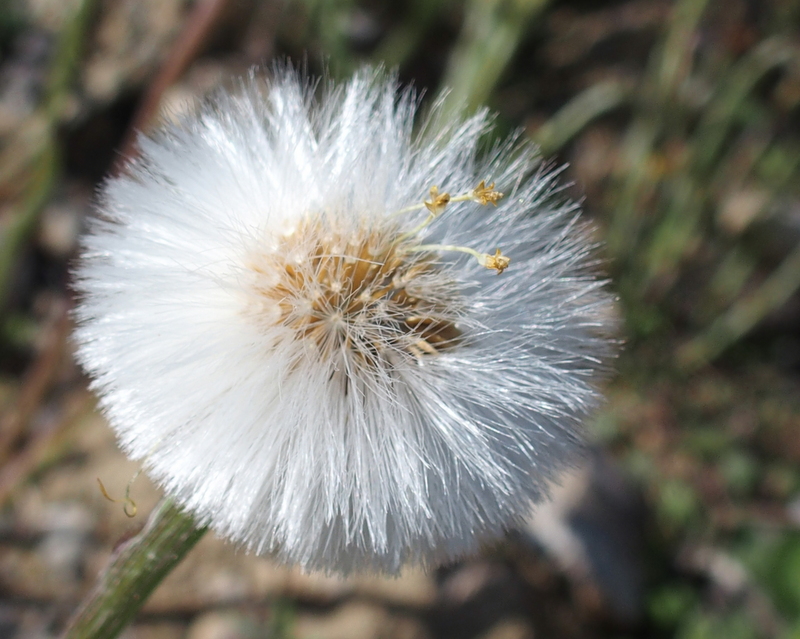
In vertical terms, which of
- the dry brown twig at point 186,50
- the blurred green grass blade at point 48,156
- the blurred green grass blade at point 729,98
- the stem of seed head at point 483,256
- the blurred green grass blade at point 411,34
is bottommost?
the blurred green grass blade at point 48,156

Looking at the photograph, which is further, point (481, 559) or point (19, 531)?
point (481, 559)

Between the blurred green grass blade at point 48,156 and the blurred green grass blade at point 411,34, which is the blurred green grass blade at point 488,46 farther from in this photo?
the blurred green grass blade at point 48,156

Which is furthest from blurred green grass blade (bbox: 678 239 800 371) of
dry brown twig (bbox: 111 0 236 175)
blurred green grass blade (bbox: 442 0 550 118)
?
dry brown twig (bbox: 111 0 236 175)

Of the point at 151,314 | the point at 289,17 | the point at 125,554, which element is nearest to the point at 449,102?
the point at 289,17

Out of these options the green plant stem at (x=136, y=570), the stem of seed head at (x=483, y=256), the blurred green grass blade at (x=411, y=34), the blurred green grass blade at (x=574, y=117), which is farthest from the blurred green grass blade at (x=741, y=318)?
the green plant stem at (x=136, y=570)

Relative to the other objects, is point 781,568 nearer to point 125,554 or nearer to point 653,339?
point 653,339

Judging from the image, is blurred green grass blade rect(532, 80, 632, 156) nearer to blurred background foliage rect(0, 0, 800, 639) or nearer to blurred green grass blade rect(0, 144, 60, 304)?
blurred background foliage rect(0, 0, 800, 639)

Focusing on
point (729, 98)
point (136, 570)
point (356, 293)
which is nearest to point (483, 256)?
point (356, 293)
